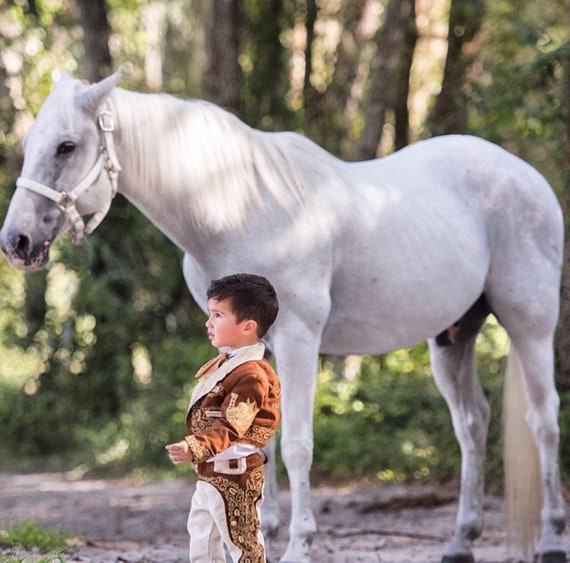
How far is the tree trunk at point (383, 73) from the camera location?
28.5ft

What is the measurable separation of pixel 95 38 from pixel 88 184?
5.97 metres

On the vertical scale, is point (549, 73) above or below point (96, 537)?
above

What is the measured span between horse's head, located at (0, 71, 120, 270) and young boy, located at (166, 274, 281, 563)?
122 cm

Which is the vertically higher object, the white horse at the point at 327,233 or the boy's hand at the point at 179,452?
the white horse at the point at 327,233

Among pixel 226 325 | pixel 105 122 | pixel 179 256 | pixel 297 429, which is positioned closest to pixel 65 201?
pixel 105 122

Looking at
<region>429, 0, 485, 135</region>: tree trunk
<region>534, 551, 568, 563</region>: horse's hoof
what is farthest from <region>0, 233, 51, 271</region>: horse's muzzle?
<region>429, 0, 485, 135</region>: tree trunk

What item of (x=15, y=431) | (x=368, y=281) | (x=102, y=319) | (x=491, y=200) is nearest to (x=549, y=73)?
(x=491, y=200)

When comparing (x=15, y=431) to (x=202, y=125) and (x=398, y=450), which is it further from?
(x=202, y=125)

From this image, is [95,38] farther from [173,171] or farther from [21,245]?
[21,245]

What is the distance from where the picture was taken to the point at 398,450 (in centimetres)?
791

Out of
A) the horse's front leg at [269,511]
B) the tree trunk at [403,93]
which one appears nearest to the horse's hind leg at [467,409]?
the horse's front leg at [269,511]

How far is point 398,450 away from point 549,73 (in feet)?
9.74

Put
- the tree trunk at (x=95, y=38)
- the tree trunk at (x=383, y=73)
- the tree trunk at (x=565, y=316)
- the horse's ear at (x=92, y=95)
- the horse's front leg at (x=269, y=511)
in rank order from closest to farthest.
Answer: the horse's ear at (x=92, y=95) → the horse's front leg at (x=269, y=511) → the tree trunk at (x=565, y=316) → the tree trunk at (x=383, y=73) → the tree trunk at (x=95, y=38)

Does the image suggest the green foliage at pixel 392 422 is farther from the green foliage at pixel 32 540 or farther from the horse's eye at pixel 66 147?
the horse's eye at pixel 66 147
